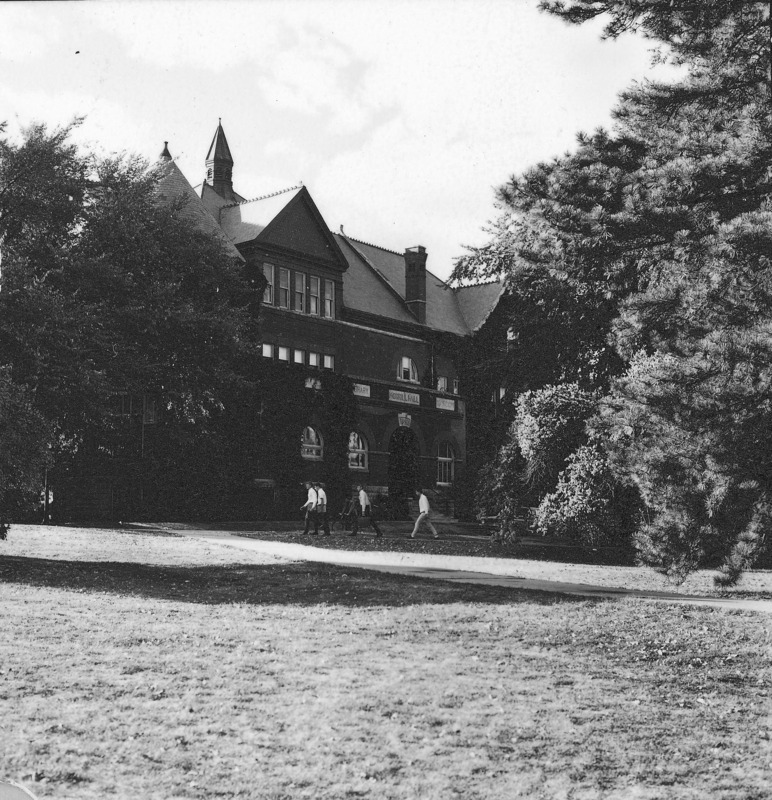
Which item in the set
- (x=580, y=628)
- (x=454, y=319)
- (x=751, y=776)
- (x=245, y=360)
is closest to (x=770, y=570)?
(x=580, y=628)

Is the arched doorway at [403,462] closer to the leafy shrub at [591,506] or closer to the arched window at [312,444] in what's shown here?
the arched window at [312,444]

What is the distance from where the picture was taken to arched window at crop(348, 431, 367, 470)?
43.4 metres

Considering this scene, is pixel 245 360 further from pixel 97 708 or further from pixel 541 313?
pixel 97 708

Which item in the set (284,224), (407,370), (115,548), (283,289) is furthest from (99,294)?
(407,370)

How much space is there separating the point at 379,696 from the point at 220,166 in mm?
49492

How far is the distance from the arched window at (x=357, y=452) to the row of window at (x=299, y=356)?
136 inches

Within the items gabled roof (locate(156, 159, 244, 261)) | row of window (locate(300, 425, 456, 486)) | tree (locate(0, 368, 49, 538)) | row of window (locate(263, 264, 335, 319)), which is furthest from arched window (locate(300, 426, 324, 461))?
tree (locate(0, 368, 49, 538))

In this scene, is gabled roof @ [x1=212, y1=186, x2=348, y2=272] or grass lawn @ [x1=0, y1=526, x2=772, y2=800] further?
gabled roof @ [x1=212, y1=186, x2=348, y2=272]

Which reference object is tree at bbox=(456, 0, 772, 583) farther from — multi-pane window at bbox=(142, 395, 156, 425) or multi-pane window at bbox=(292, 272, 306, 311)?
multi-pane window at bbox=(292, 272, 306, 311)

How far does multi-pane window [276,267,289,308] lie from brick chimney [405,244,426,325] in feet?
33.3

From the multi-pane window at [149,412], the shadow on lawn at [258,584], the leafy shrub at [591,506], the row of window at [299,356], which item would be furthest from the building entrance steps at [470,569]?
the row of window at [299,356]

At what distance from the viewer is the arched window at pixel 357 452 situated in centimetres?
4338

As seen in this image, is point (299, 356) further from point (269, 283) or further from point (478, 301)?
point (478, 301)

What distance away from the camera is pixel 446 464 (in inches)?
1934
